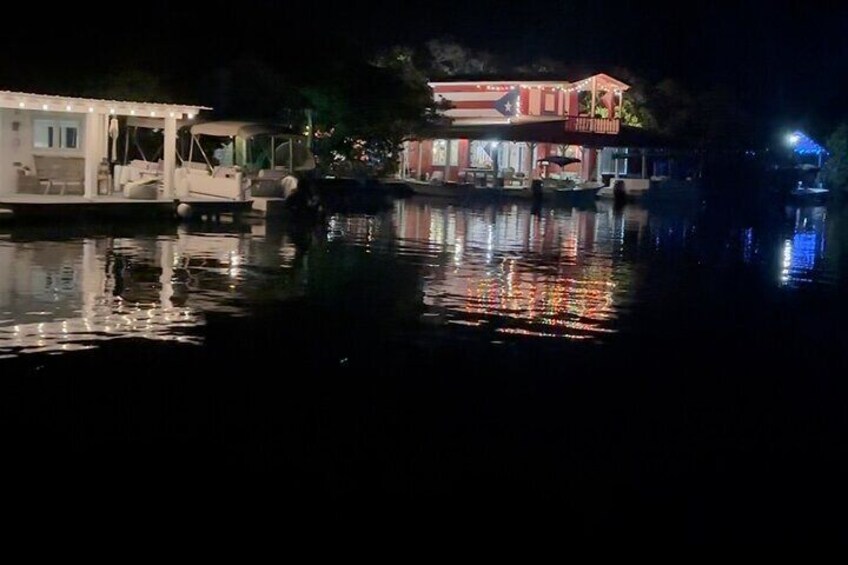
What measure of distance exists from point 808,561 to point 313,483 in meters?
2.97

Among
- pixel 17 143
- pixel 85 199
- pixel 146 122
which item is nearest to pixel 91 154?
pixel 85 199

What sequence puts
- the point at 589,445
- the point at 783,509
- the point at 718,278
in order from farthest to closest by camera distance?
the point at 718,278 < the point at 589,445 < the point at 783,509

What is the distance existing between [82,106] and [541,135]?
108ft

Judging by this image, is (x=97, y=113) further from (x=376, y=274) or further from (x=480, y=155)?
(x=480, y=155)

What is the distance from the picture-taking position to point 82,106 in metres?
29.1

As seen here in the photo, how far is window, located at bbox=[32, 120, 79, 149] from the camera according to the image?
103 feet

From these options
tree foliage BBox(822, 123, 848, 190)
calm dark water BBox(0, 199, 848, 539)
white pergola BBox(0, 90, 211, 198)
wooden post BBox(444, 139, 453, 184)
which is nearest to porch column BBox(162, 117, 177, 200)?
white pergola BBox(0, 90, 211, 198)

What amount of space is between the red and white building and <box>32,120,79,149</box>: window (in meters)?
27.5

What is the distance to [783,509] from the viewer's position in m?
7.49

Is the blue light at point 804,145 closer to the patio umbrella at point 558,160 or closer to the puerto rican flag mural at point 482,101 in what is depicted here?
the puerto rican flag mural at point 482,101

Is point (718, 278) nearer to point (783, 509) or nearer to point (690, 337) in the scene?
point (690, 337)

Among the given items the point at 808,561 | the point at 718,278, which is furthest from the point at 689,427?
the point at 718,278

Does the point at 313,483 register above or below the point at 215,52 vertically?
below

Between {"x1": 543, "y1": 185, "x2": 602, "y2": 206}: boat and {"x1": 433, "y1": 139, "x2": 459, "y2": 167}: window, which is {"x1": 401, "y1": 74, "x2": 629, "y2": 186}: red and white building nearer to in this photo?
{"x1": 433, "y1": 139, "x2": 459, "y2": 167}: window
